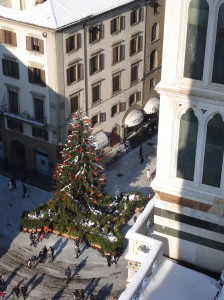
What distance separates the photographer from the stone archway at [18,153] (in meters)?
54.2

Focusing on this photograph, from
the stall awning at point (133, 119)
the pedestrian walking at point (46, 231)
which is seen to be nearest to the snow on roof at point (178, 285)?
the pedestrian walking at point (46, 231)

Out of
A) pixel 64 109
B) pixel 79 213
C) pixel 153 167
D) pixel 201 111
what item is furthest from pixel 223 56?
pixel 153 167

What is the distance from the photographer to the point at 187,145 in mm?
12422

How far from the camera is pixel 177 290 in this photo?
40.7ft

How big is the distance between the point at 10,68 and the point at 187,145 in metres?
40.2

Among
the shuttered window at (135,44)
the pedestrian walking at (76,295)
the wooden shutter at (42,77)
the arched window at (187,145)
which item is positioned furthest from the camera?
the shuttered window at (135,44)

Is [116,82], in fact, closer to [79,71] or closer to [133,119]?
[133,119]

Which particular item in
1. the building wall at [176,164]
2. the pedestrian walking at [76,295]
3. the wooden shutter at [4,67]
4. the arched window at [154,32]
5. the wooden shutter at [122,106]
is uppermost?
the building wall at [176,164]

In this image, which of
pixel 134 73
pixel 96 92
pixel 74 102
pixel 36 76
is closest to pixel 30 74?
pixel 36 76

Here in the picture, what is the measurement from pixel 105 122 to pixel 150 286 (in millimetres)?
43814

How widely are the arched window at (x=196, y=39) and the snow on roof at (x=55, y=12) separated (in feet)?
113

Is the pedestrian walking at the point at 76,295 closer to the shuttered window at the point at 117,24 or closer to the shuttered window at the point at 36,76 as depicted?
the shuttered window at the point at 36,76

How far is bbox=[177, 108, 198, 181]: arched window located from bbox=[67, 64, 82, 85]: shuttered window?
119 feet

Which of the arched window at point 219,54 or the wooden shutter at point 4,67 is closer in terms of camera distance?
the arched window at point 219,54
